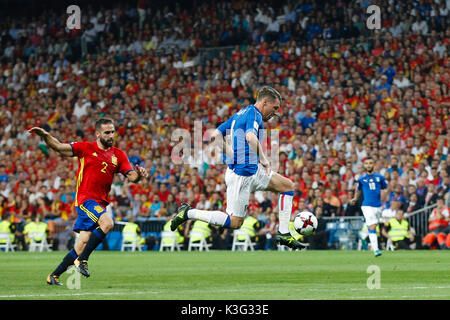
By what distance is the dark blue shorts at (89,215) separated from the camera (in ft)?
38.3

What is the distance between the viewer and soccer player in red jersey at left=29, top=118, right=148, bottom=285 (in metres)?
11.6

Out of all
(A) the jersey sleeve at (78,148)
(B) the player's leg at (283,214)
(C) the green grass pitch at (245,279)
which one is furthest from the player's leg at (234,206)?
(A) the jersey sleeve at (78,148)

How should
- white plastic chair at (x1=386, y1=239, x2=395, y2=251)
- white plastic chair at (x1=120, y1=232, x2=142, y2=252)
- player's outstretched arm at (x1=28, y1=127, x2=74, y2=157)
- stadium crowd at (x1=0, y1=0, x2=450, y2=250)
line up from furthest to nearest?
white plastic chair at (x1=120, y1=232, x2=142, y2=252) → stadium crowd at (x1=0, y1=0, x2=450, y2=250) → white plastic chair at (x1=386, y1=239, x2=395, y2=251) → player's outstretched arm at (x1=28, y1=127, x2=74, y2=157)

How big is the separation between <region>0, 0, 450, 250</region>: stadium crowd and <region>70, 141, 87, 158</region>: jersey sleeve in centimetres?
1252

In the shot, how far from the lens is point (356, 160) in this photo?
24.4 meters

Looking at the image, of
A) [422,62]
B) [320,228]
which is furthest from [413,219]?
[422,62]

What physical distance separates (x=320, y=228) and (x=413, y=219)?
254cm

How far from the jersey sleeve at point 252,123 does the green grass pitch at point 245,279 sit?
2.08m

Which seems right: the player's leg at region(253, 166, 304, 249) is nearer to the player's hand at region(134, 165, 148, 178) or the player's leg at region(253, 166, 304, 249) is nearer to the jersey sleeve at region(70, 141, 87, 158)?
the player's hand at region(134, 165, 148, 178)

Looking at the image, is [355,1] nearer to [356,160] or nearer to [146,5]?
[356,160]

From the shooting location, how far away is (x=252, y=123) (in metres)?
11.7

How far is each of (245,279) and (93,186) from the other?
262cm

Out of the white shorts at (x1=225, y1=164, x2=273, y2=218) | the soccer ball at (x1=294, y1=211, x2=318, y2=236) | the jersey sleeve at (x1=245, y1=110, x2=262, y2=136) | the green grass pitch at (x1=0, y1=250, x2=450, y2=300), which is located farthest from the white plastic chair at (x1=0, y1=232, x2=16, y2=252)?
the jersey sleeve at (x1=245, y1=110, x2=262, y2=136)

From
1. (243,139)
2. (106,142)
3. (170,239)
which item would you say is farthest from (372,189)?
(106,142)
